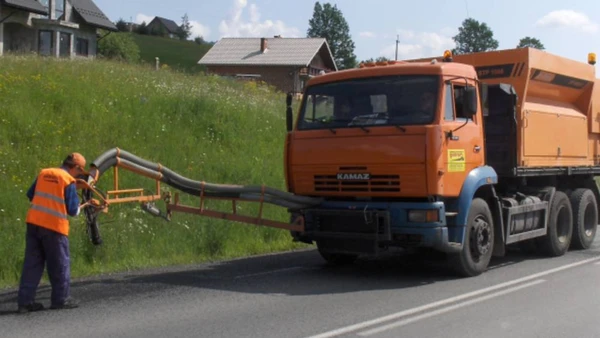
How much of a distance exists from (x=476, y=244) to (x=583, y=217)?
4.24 m

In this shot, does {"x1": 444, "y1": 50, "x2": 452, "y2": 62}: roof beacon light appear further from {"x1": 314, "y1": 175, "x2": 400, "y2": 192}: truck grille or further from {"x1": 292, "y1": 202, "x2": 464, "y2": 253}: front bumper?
{"x1": 292, "y1": 202, "x2": 464, "y2": 253}: front bumper

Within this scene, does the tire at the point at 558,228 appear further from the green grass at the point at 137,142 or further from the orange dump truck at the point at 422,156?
the green grass at the point at 137,142

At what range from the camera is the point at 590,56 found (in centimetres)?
1409

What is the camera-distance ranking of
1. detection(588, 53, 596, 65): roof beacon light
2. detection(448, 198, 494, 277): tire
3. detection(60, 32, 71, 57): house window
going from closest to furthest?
detection(448, 198, 494, 277): tire → detection(588, 53, 596, 65): roof beacon light → detection(60, 32, 71, 57): house window

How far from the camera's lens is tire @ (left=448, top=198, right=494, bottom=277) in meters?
10.1

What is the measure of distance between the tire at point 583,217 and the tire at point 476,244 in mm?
3447

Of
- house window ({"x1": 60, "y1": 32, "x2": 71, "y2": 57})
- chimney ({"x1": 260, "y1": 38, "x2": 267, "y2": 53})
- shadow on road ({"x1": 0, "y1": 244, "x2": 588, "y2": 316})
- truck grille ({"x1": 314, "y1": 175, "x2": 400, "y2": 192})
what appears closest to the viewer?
shadow on road ({"x1": 0, "y1": 244, "x2": 588, "y2": 316})

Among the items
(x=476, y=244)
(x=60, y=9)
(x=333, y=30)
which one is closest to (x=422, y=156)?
(x=476, y=244)

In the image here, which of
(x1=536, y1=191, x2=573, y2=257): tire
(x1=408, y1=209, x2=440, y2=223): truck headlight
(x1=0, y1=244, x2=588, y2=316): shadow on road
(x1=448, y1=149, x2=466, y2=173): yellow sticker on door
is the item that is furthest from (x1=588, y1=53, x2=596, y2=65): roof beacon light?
(x1=408, y1=209, x2=440, y2=223): truck headlight

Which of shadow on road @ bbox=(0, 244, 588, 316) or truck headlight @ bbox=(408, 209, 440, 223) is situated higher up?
truck headlight @ bbox=(408, 209, 440, 223)

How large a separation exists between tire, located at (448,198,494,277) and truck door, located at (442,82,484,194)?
570mm

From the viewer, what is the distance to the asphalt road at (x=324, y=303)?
7.14 meters

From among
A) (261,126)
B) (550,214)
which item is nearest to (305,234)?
(550,214)

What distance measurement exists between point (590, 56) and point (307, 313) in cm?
900
